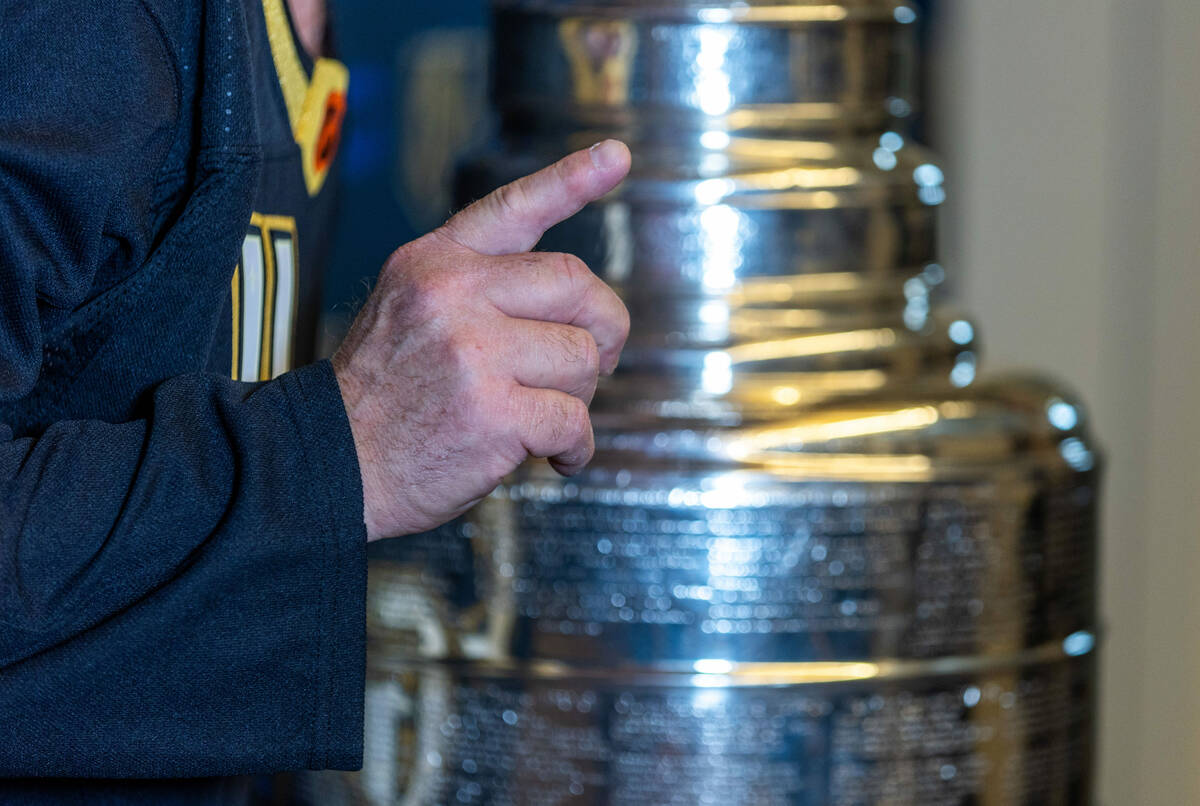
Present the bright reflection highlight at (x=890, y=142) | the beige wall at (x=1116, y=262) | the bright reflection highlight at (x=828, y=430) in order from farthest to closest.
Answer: the beige wall at (x=1116, y=262) < the bright reflection highlight at (x=890, y=142) < the bright reflection highlight at (x=828, y=430)

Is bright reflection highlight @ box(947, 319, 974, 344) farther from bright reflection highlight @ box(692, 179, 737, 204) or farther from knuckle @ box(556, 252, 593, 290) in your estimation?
knuckle @ box(556, 252, 593, 290)

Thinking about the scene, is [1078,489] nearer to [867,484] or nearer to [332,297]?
[867,484]

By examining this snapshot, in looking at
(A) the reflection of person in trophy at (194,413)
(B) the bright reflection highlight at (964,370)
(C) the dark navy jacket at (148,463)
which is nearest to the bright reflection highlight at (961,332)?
(B) the bright reflection highlight at (964,370)

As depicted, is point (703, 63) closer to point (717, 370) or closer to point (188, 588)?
point (717, 370)

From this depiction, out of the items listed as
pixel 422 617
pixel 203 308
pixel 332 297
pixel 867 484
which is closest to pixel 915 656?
pixel 867 484

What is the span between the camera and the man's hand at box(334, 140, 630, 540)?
1.65 feet

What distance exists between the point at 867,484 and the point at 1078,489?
0.46ft

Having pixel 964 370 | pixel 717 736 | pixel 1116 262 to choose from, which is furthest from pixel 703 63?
pixel 1116 262

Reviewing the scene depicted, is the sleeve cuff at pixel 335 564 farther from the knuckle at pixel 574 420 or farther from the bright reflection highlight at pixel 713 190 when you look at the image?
the bright reflection highlight at pixel 713 190

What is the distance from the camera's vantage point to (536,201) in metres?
0.52

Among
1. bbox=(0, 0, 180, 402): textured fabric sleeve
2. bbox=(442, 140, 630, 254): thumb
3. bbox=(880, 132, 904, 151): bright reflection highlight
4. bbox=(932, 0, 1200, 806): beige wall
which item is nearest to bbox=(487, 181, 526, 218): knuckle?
bbox=(442, 140, 630, 254): thumb

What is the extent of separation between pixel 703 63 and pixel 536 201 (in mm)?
282

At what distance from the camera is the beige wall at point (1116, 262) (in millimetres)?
1169

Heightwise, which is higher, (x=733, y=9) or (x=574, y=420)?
(x=733, y=9)
